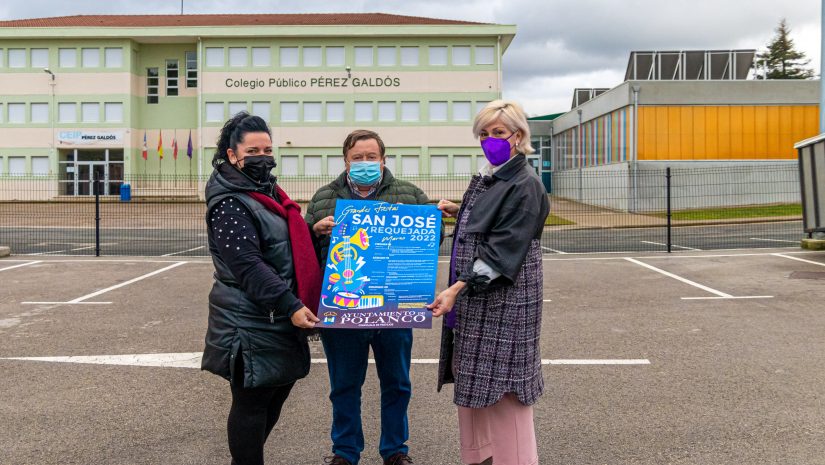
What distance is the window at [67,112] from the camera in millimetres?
44906

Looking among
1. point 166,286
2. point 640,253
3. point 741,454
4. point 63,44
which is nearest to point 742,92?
point 640,253

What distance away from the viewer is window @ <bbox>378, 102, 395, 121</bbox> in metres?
44.2

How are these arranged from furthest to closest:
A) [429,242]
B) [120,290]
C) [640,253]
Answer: [640,253] < [120,290] < [429,242]

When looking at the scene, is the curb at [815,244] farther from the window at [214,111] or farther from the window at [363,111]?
the window at [214,111]

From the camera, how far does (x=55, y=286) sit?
425 inches

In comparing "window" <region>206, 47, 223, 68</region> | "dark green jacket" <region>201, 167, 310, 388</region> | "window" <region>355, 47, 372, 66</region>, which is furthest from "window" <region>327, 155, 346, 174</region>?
"dark green jacket" <region>201, 167, 310, 388</region>

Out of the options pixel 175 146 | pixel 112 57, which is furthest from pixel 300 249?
pixel 112 57

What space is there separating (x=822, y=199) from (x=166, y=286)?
1137 cm

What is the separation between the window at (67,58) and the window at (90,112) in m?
2.56

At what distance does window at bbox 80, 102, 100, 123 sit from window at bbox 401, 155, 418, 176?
18.9 m

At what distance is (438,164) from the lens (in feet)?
144

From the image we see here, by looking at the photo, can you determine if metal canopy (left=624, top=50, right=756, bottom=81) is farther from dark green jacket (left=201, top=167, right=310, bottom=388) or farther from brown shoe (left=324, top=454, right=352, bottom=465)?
dark green jacket (left=201, top=167, right=310, bottom=388)

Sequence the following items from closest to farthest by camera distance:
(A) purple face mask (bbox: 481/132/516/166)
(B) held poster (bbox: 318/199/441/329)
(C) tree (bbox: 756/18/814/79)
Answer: (A) purple face mask (bbox: 481/132/516/166) < (B) held poster (bbox: 318/199/441/329) < (C) tree (bbox: 756/18/814/79)

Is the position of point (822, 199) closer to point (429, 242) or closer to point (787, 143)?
point (429, 242)
